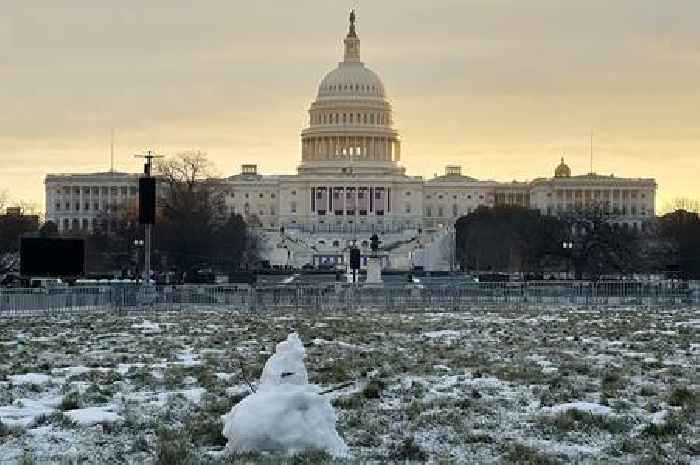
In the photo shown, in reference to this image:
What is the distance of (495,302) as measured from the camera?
51.8m

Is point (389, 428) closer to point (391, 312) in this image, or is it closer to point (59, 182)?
point (391, 312)

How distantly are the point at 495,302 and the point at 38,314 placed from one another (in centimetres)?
1686

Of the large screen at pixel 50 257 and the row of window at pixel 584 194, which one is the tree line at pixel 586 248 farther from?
the row of window at pixel 584 194

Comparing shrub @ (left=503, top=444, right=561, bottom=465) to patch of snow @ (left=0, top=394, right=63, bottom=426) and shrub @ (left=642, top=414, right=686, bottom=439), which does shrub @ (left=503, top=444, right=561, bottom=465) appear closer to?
shrub @ (left=642, top=414, right=686, bottom=439)

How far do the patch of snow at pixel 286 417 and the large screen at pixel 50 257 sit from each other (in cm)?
3381

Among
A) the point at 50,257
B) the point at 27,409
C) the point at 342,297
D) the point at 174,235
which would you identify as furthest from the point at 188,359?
the point at 174,235

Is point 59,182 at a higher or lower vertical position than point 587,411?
higher

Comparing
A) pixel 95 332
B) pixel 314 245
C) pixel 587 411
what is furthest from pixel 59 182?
pixel 587 411

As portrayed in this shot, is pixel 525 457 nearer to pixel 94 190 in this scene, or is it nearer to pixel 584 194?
pixel 94 190

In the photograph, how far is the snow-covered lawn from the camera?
14523mm

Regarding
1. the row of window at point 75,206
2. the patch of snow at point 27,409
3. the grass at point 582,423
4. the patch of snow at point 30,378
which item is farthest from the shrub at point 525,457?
the row of window at point 75,206

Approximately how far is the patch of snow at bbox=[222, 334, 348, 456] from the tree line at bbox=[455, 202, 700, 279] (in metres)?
63.3

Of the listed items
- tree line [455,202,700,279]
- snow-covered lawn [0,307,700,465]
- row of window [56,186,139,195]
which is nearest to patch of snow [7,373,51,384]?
snow-covered lawn [0,307,700,465]

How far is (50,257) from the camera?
1855 inches
